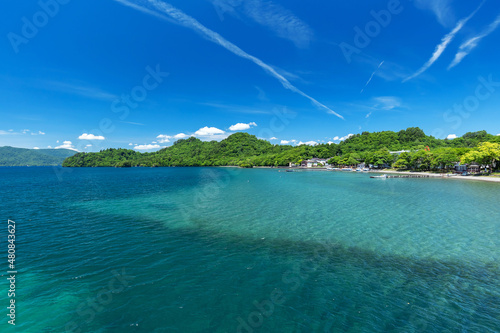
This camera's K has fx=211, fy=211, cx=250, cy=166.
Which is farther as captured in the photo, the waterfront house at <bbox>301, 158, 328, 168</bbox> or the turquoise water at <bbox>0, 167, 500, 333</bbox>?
the waterfront house at <bbox>301, 158, 328, 168</bbox>

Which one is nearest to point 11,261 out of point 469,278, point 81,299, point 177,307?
point 81,299

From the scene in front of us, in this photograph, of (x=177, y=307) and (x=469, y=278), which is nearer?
(x=177, y=307)

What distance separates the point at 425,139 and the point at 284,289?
785ft

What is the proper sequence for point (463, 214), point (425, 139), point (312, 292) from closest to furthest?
point (312, 292) < point (463, 214) < point (425, 139)

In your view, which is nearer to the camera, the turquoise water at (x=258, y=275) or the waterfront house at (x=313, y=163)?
the turquoise water at (x=258, y=275)

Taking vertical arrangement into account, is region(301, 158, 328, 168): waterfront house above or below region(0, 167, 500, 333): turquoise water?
above

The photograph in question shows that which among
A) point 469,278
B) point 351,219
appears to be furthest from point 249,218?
point 469,278

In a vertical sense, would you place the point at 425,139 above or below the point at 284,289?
above

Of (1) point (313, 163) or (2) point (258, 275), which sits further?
(1) point (313, 163)

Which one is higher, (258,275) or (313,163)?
(313,163)

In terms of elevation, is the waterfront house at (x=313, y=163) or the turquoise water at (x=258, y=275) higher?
the waterfront house at (x=313, y=163)

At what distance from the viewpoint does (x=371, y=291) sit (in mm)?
9523

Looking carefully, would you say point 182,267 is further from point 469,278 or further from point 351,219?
point 351,219

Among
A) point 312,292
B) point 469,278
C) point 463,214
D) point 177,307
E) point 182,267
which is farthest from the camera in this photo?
point 463,214
